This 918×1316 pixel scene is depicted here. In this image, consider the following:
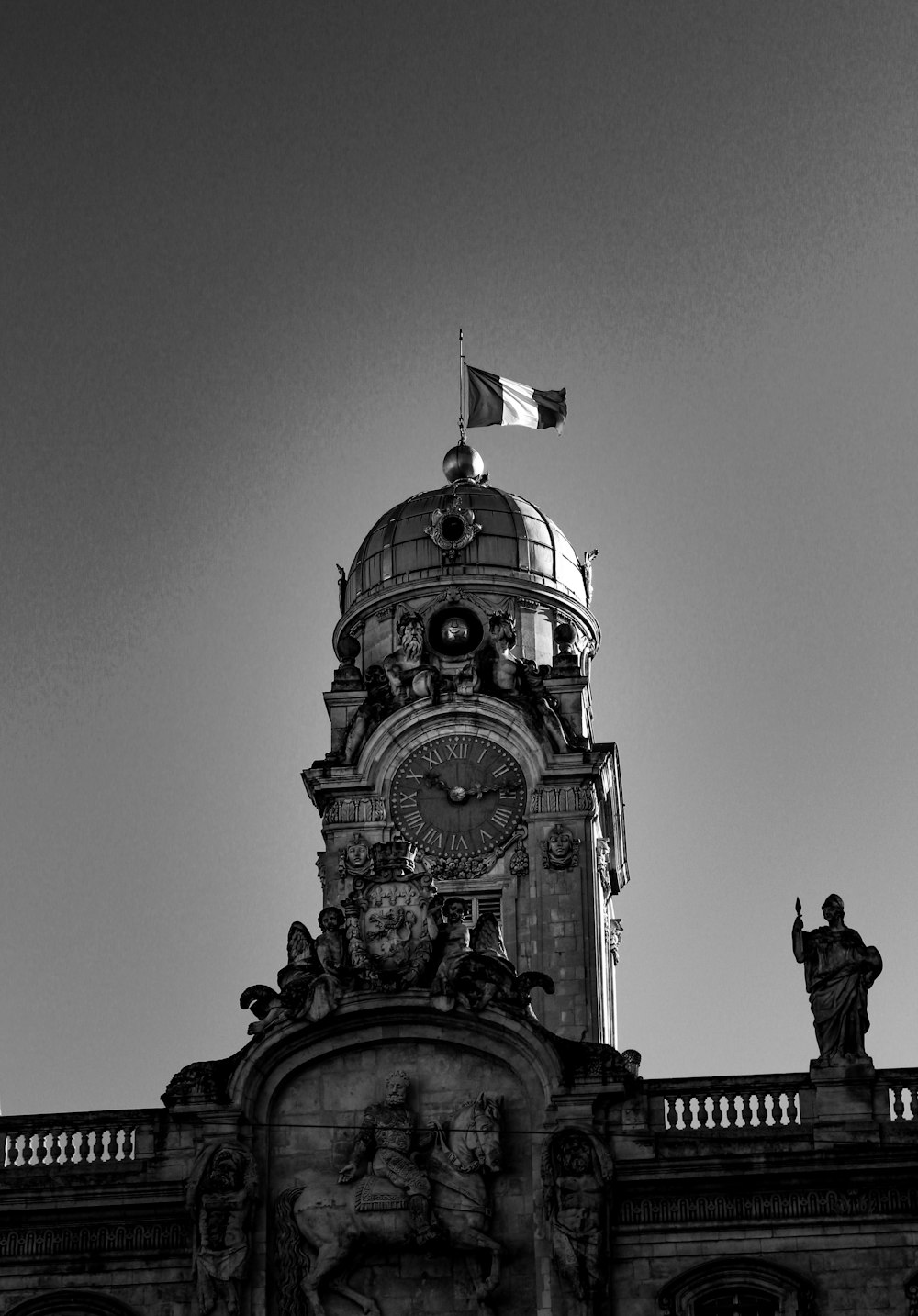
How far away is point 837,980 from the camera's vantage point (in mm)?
47875

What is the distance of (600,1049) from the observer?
47.7 m

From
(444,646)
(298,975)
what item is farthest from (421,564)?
(298,975)

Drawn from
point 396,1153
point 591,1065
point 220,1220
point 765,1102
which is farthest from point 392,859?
point 765,1102

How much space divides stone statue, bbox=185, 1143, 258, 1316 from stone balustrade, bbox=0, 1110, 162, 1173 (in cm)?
142

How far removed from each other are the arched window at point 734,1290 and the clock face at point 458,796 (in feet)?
48.4

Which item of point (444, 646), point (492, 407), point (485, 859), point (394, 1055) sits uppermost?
point (492, 407)

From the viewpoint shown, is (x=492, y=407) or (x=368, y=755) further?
(x=492, y=407)

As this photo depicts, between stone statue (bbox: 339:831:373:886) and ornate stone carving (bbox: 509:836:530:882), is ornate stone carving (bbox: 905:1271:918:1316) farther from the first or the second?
stone statue (bbox: 339:831:373:886)

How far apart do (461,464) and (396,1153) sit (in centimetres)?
2193

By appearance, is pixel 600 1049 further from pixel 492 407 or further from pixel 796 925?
pixel 492 407

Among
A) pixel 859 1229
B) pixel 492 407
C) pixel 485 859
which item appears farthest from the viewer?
pixel 492 407

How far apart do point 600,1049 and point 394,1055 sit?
3.31m

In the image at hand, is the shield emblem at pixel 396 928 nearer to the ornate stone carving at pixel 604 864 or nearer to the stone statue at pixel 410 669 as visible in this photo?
the stone statue at pixel 410 669

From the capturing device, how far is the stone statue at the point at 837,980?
156ft
